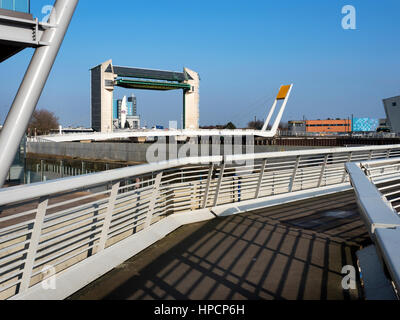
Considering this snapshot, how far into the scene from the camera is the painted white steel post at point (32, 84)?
4.13 metres

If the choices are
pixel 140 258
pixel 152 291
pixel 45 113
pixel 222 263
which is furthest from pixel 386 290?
pixel 45 113

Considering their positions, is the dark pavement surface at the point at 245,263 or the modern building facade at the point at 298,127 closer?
the dark pavement surface at the point at 245,263

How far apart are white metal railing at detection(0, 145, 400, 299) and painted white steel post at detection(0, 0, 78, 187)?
2.28 feet

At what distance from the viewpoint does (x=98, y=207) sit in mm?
4176

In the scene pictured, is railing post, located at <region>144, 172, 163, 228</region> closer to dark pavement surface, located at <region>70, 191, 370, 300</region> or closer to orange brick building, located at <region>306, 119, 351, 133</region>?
dark pavement surface, located at <region>70, 191, 370, 300</region>

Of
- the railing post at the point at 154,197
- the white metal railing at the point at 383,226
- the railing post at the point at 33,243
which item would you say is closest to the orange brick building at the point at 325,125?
the railing post at the point at 154,197

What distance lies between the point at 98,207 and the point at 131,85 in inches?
3445

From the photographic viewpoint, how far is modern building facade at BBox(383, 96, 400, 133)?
50.8 meters

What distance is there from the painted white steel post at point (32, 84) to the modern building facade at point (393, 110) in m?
53.1

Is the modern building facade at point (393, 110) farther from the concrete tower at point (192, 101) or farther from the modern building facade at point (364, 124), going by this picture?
the concrete tower at point (192, 101)

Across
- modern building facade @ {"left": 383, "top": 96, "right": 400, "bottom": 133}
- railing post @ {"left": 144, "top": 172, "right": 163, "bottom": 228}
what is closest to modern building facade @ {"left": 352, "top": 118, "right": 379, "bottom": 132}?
modern building facade @ {"left": 383, "top": 96, "right": 400, "bottom": 133}

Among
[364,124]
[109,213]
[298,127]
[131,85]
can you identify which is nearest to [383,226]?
[109,213]

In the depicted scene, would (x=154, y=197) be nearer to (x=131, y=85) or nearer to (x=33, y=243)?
(x=33, y=243)
